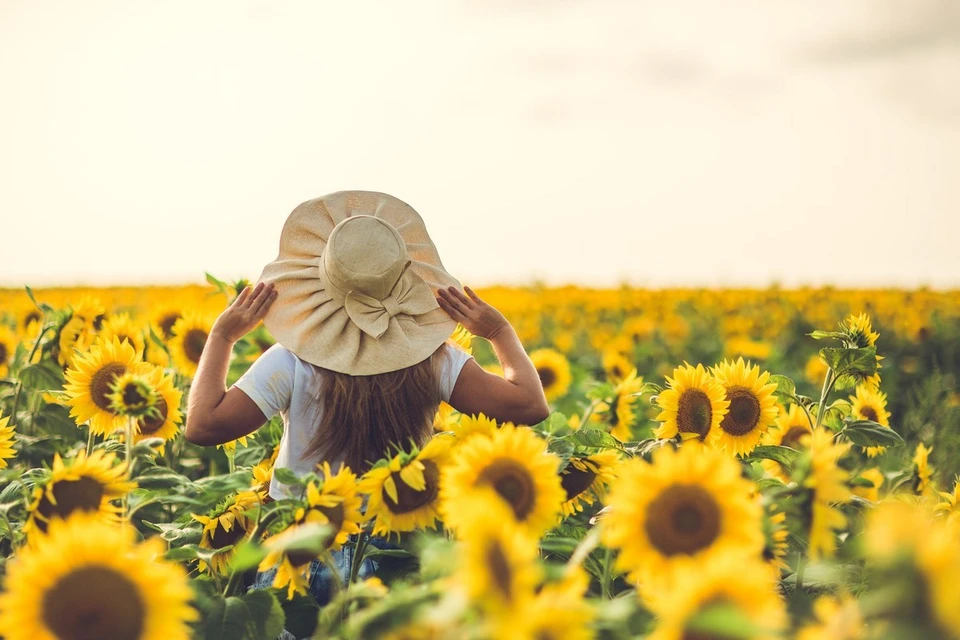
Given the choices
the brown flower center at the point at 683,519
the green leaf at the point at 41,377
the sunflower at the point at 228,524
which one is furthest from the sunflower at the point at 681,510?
the green leaf at the point at 41,377

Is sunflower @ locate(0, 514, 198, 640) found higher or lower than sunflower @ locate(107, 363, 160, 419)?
lower

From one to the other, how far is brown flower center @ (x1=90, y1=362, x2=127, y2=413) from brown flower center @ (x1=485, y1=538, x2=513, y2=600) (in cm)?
206

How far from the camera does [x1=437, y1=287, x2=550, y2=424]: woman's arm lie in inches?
99.0

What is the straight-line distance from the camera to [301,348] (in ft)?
8.03

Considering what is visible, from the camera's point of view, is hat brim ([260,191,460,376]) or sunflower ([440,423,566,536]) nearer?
sunflower ([440,423,566,536])

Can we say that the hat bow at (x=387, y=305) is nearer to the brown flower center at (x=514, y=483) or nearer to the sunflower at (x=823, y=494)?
the brown flower center at (x=514, y=483)

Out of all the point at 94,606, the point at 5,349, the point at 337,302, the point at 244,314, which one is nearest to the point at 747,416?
the point at 337,302

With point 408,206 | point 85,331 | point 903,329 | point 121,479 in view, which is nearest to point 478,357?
point 903,329

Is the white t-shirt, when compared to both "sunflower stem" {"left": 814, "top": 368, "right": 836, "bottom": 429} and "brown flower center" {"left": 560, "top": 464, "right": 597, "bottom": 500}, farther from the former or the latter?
"sunflower stem" {"left": 814, "top": 368, "right": 836, "bottom": 429}

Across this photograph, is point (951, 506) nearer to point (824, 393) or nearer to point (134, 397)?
point (824, 393)

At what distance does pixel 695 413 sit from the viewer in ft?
8.44

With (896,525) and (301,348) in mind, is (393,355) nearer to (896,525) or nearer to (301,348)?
(301,348)

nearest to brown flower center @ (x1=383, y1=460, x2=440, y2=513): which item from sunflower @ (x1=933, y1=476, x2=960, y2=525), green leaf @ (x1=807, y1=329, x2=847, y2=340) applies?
green leaf @ (x1=807, y1=329, x2=847, y2=340)

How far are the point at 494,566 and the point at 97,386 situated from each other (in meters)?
2.13
